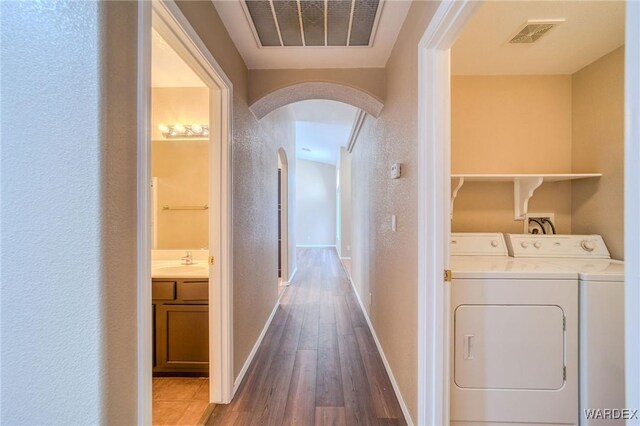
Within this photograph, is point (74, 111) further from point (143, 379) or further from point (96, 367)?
point (143, 379)

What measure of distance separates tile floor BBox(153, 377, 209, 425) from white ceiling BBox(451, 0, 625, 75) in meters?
2.96

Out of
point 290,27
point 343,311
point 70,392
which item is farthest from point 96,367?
point 343,311

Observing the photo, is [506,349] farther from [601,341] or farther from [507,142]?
[507,142]

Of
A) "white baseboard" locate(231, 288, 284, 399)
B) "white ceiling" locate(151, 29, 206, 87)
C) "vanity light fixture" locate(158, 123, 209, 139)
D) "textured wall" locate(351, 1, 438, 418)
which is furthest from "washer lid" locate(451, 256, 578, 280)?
"vanity light fixture" locate(158, 123, 209, 139)

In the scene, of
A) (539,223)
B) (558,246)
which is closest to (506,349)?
(558,246)

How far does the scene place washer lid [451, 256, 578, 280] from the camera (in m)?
1.38

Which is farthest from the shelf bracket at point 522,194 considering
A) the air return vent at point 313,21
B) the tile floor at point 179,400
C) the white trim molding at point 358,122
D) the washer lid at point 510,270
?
the tile floor at point 179,400

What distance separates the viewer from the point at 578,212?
198cm

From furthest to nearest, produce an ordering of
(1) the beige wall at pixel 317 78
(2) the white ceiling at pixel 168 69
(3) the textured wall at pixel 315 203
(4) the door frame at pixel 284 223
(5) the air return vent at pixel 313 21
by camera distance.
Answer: (3) the textured wall at pixel 315 203
(4) the door frame at pixel 284 223
(1) the beige wall at pixel 317 78
(2) the white ceiling at pixel 168 69
(5) the air return vent at pixel 313 21

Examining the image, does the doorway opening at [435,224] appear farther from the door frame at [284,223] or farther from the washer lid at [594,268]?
the door frame at [284,223]

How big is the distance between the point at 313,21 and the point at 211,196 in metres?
1.28

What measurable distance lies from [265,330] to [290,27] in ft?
8.84

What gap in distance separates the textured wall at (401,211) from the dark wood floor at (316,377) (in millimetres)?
212

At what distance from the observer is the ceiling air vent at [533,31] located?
1549 mm
